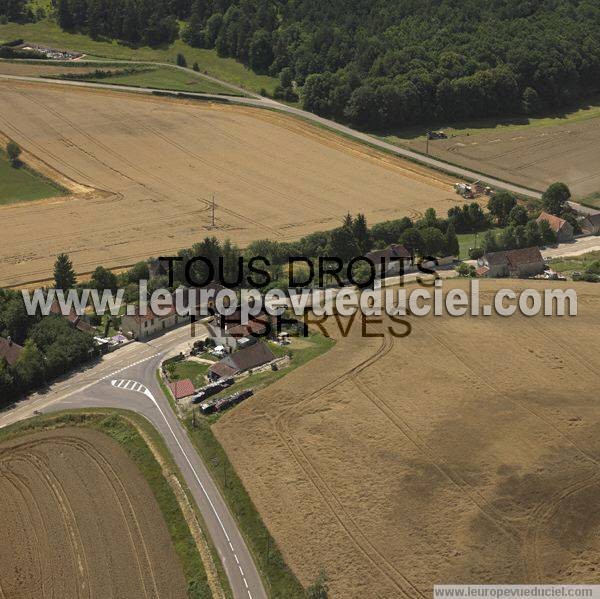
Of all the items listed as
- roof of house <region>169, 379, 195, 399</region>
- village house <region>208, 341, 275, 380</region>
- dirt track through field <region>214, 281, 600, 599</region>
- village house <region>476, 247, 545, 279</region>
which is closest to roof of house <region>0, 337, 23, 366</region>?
roof of house <region>169, 379, 195, 399</region>

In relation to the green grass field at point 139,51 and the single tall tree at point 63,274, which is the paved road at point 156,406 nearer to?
the single tall tree at point 63,274

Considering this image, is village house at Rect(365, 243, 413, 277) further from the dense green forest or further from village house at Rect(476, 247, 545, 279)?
the dense green forest

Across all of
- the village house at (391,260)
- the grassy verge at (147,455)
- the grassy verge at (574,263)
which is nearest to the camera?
the grassy verge at (147,455)

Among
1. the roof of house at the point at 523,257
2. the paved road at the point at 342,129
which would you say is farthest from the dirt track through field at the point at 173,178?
the roof of house at the point at 523,257

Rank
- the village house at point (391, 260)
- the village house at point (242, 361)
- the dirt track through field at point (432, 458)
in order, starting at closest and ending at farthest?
the dirt track through field at point (432, 458) → the village house at point (242, 361) → the village house at point (391, 260)

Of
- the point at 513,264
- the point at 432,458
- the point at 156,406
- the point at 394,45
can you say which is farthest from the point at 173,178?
the point at 432,458
